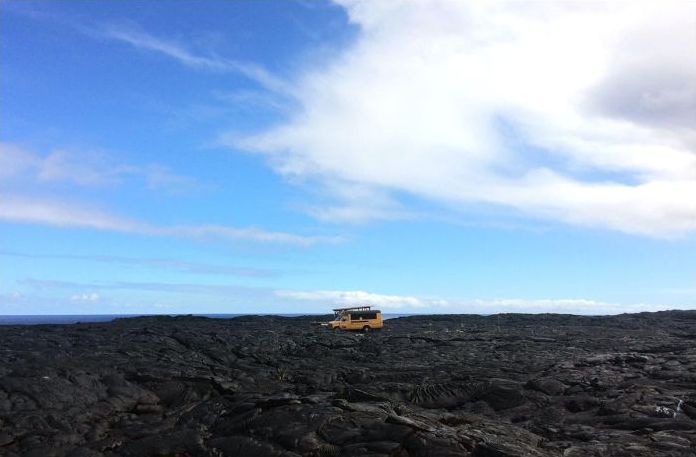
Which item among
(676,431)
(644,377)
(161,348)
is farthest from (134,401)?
(644,377)

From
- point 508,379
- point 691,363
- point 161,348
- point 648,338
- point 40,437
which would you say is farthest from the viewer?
point 648,338

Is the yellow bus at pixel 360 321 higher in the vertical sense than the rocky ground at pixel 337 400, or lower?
higher

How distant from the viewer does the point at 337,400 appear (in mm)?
21266

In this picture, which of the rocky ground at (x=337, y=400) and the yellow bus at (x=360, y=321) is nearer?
the rocky ground at (x=337, y=400)

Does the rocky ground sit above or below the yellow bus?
below

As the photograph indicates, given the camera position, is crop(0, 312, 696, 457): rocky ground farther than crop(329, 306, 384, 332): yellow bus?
No

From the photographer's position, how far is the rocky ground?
18.3m

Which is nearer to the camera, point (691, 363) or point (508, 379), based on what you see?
point (508, 379)

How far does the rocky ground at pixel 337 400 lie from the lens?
60.1ft

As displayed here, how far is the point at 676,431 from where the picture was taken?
20.1 metres

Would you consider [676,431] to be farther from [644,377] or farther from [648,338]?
[648,338]

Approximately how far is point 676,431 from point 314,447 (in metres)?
12.8

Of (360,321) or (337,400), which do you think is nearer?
(337,400)

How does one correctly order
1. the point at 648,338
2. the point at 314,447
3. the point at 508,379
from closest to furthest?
1. the point at 314,447
2. the point at 508,379
3. the point at 648,338
